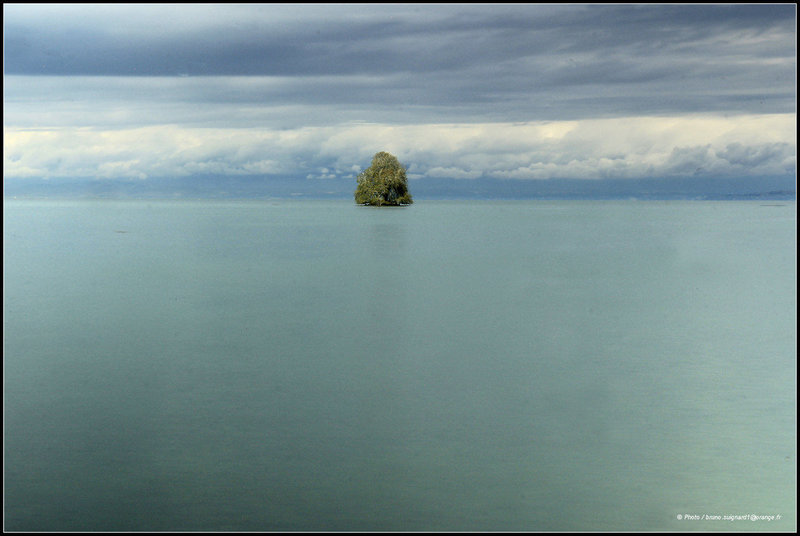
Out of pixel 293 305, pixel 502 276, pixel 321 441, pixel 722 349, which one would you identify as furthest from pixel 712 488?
pixel 502 276

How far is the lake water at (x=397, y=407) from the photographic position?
5.92 meters

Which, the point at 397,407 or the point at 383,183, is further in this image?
the point at 383,183

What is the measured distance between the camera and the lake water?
5.92 metres

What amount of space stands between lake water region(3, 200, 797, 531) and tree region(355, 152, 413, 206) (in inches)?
2065

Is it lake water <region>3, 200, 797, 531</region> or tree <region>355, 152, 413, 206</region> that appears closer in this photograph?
lake water <region>3, 200, 797, 531</region>

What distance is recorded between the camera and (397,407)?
8.28m

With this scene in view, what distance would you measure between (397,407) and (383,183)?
64.1 metres

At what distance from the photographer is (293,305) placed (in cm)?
1528

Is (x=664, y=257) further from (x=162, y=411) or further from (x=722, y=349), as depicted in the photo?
(x=162, y=411)

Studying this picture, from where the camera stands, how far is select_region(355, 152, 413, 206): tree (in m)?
70.1

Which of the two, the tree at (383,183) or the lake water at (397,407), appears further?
the tree at (383,183)

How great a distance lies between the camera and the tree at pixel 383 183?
230 feet

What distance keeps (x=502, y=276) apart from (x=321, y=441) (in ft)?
46.4

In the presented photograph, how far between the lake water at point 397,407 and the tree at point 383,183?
5244 cm
